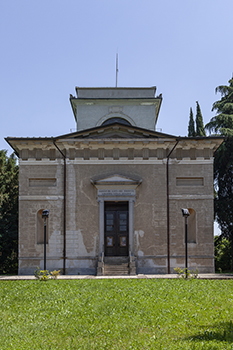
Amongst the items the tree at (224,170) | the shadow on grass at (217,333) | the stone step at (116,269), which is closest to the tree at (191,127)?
the tree at (224,170)

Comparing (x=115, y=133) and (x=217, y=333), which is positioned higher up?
(x=115, y=133)

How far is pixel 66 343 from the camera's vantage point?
6766 millimetres

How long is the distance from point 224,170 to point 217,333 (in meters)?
20.3

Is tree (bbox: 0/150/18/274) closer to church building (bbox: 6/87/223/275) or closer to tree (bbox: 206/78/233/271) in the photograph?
church building (bbox: 6/87/223/275)

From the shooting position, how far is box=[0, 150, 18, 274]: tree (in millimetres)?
24109

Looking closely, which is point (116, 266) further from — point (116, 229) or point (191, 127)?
point (191, 127)

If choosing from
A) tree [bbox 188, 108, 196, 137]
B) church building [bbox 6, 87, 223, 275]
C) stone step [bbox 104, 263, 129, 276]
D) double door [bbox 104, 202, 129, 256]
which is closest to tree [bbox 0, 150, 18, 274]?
church building [bbox 6, 87, 223, 275]

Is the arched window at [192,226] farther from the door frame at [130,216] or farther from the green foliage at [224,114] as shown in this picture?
the green foliage at [224,114]

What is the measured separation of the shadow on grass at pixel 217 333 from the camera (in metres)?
6.82

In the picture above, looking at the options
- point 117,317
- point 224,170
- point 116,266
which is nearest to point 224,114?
point 224,170

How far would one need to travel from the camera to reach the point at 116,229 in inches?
771

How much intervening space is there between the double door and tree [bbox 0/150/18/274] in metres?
7.32

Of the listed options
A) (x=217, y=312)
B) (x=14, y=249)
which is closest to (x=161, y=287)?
(x=217, y=312)

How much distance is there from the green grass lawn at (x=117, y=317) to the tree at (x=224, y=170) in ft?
42.9
